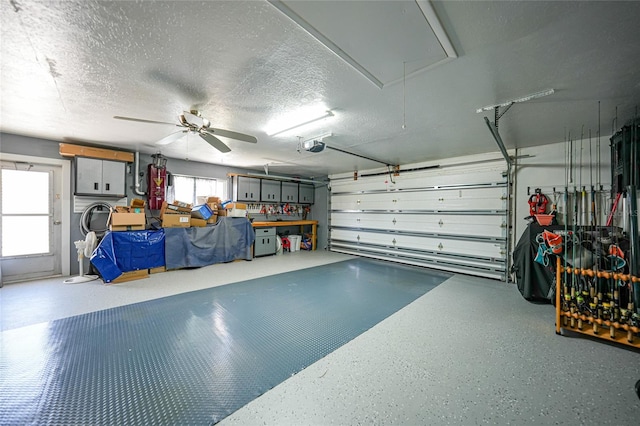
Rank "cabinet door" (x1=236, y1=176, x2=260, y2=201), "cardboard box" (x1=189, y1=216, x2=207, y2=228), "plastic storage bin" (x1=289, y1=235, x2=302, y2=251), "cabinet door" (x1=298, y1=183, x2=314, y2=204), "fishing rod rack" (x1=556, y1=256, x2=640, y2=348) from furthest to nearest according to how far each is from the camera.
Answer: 1. "cabinet door" (x1=298, y1=183, x2=314, y2=204)
2. "plastic storage bin" (x1=289, y1=235, x2=302, y2=251)
3. "cabinet door" (x1=236, y1=176, x2=260, y2=201)
4. "cardboard box" (x1=189, y1=216, x2=207, y2=228)
5. "fishing rod rack" (x1=556, y1=256, x2=640, y2=348)

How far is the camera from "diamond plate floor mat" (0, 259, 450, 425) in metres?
1.56

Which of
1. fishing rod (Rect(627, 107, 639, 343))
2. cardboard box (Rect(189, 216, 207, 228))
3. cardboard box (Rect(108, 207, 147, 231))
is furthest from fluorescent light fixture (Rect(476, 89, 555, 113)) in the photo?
cardboard box (Rect(108, 207, 147, 231))

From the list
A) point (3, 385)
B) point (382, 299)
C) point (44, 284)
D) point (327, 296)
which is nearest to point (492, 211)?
point (382, 299)

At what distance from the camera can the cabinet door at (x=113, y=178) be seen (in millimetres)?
4738

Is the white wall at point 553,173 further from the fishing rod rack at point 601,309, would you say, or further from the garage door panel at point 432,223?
the fishing rod rack at point 601,309

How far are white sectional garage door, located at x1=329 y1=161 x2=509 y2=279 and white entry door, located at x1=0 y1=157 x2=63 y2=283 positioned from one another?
21.3ft

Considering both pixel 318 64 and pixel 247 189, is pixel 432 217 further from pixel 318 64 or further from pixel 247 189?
pixel 247 189

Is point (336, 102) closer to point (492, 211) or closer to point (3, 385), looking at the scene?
point (3, 385)

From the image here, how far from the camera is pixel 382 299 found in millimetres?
3570

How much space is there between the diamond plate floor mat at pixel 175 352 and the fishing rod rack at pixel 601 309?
1.65 m

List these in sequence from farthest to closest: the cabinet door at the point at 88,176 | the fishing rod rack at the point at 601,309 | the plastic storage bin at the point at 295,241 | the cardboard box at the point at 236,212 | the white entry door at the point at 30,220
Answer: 1. the plastic storage bin at the point at 295,241
2. the cardboard box at the point at 236,212
3. the cabinet door at the point at 88,176
4. the white entry door at the point at 30,220
5. the fishing rod rack at the point at 601,309

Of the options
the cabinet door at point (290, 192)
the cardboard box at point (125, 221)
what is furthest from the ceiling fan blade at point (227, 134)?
the cabinet door at point (290, 192)

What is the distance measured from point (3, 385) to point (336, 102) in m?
3.68

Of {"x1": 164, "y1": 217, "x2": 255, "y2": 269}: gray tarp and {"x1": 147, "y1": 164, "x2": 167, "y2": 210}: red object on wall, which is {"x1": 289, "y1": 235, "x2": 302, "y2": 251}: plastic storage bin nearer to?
{"x1": 164, "y1": 217, "x2": 255, "y2": 269}: gray tarp
